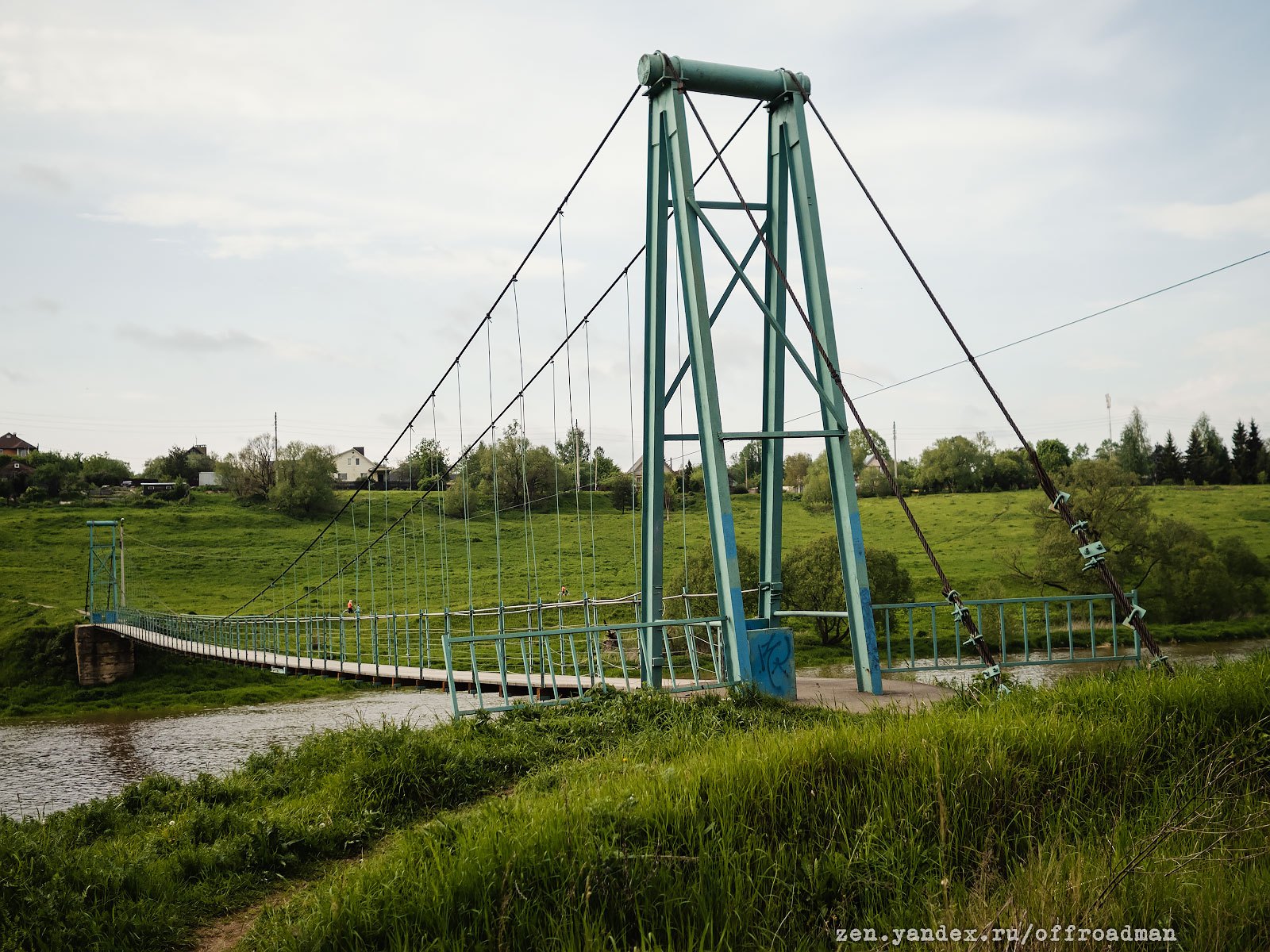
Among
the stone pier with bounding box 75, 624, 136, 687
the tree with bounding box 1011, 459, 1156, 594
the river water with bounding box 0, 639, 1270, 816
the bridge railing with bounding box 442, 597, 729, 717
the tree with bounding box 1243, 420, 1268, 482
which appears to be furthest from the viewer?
the tree with bounding box 1243, 420, 1268, 482

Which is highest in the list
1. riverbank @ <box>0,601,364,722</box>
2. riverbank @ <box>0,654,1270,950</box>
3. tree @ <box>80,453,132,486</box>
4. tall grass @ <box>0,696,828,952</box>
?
tree @ <box>80,453,132,486</box>

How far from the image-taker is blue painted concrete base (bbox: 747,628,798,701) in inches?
282

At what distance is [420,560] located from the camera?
43625mm

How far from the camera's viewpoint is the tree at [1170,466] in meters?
50.0

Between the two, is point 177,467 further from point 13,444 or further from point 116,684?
point 116,684

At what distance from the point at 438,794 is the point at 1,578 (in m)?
41.2

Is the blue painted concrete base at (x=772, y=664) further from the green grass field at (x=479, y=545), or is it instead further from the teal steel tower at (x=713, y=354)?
the green grass field at (x=479, y=545)

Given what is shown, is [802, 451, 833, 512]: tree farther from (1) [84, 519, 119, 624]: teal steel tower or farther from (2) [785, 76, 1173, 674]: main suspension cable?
(2) [785, 76, 1173, 674]: main suspension cable

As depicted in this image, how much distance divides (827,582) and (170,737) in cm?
1565

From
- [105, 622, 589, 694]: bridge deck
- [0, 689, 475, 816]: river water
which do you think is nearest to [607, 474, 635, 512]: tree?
[0, 689, 475, 816]: river water

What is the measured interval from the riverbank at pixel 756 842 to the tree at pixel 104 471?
62.2 m

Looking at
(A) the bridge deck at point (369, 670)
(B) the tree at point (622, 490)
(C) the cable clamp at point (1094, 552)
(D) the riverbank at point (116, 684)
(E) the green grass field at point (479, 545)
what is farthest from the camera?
(E) the green grass field at point (479, 545)

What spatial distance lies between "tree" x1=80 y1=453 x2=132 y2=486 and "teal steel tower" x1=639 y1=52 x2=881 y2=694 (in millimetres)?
60021

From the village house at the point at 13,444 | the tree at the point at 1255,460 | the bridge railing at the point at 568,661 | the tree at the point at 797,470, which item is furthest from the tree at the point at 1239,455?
the village house at the point at 13,444
